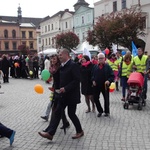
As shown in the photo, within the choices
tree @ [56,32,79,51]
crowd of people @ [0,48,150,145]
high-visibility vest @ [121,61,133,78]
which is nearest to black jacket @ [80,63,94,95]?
crowd of people @ [0,48,150,145]

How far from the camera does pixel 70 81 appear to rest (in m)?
5.31

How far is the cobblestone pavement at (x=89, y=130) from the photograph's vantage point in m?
5.19

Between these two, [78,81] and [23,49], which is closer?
[78,81]

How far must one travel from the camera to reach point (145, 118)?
7074mm

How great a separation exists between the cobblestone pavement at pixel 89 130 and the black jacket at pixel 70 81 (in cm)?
92

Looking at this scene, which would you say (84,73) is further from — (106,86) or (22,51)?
(22,51)

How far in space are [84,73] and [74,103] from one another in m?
2.56

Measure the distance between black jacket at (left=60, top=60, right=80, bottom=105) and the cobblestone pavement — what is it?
92 cm

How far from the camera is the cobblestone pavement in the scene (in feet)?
17.0

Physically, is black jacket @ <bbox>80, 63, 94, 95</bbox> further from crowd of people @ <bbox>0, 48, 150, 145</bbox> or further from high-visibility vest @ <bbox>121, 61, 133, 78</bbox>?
high-visibility vest @ <bbox>121, 61, 133, 78</bbox>

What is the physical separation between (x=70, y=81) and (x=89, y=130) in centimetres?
152

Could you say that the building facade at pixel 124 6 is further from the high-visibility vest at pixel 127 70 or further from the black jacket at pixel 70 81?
the black jacket at pixel 70 81

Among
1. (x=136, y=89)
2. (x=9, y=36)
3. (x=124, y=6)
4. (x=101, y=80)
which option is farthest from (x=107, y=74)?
(x=9, y=36)

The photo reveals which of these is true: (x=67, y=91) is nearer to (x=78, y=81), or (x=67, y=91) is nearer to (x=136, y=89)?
(x=78, y=81)
